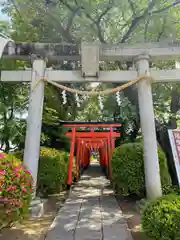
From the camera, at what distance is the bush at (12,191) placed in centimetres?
341

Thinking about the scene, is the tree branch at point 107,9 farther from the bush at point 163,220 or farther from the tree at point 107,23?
the bush at point 163,220

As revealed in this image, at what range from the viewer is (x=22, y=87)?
10602 mm

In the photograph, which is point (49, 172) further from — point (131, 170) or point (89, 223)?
point (89, 223)

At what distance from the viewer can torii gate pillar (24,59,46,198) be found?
5230mm

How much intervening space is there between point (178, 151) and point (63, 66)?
23.4 ft

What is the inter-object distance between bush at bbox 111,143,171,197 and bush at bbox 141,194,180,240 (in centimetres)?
285

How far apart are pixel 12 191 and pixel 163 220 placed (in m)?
2.30

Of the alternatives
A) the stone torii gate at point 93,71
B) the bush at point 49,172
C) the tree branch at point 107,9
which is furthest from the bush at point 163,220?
the tree branch at point 107,9

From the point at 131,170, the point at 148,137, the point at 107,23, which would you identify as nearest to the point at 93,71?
the point at 148,137

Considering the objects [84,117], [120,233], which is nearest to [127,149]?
[120,233]

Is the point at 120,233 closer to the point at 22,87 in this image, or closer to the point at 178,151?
the point at 178,151

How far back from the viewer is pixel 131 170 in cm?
647

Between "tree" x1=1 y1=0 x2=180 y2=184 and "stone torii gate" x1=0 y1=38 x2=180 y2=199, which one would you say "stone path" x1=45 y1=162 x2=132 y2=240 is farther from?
"tree" x1=1 y1=0 x2=180 y2=184

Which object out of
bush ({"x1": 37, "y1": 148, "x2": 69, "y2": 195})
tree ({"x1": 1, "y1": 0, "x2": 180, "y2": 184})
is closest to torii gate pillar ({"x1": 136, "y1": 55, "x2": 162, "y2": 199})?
bush ({"x1": 37, "y1": 148, "x2": 69, "y2": 195})
